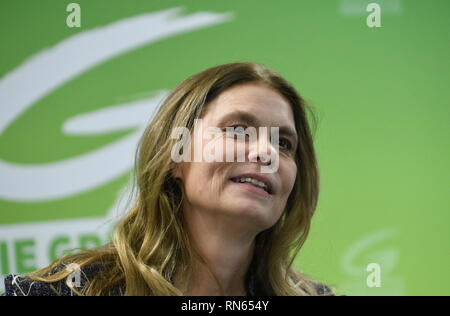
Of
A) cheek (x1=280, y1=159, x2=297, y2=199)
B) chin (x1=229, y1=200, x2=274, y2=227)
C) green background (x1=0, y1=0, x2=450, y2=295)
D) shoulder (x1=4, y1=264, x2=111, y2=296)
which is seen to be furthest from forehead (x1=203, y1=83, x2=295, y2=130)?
shoulder (x1=4, y1=264, x2=111, y2=296)

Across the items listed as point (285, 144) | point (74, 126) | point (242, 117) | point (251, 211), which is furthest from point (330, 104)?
point (74, 126)

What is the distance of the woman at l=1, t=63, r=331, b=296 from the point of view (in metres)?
1.30

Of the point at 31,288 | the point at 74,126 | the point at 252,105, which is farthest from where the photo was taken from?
the point at 74,126

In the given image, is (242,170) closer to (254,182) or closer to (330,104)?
(254,182)

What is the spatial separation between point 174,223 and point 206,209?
0.34 feet

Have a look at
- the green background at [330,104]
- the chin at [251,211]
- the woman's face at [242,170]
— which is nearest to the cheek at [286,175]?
the woman's face at [242,170]

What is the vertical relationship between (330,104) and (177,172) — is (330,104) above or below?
above

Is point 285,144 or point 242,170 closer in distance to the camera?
point 242,170

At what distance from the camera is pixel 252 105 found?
1.38 metres

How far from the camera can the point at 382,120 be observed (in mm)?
1803

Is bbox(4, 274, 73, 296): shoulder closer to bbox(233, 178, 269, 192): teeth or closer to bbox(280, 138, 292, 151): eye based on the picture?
bbox(233, 178, 269, 192): teeth

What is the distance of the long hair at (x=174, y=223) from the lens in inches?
51.0

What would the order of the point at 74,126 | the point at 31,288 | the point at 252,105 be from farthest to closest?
the point at 74,126, the point at 252,105, the point at 31,288
